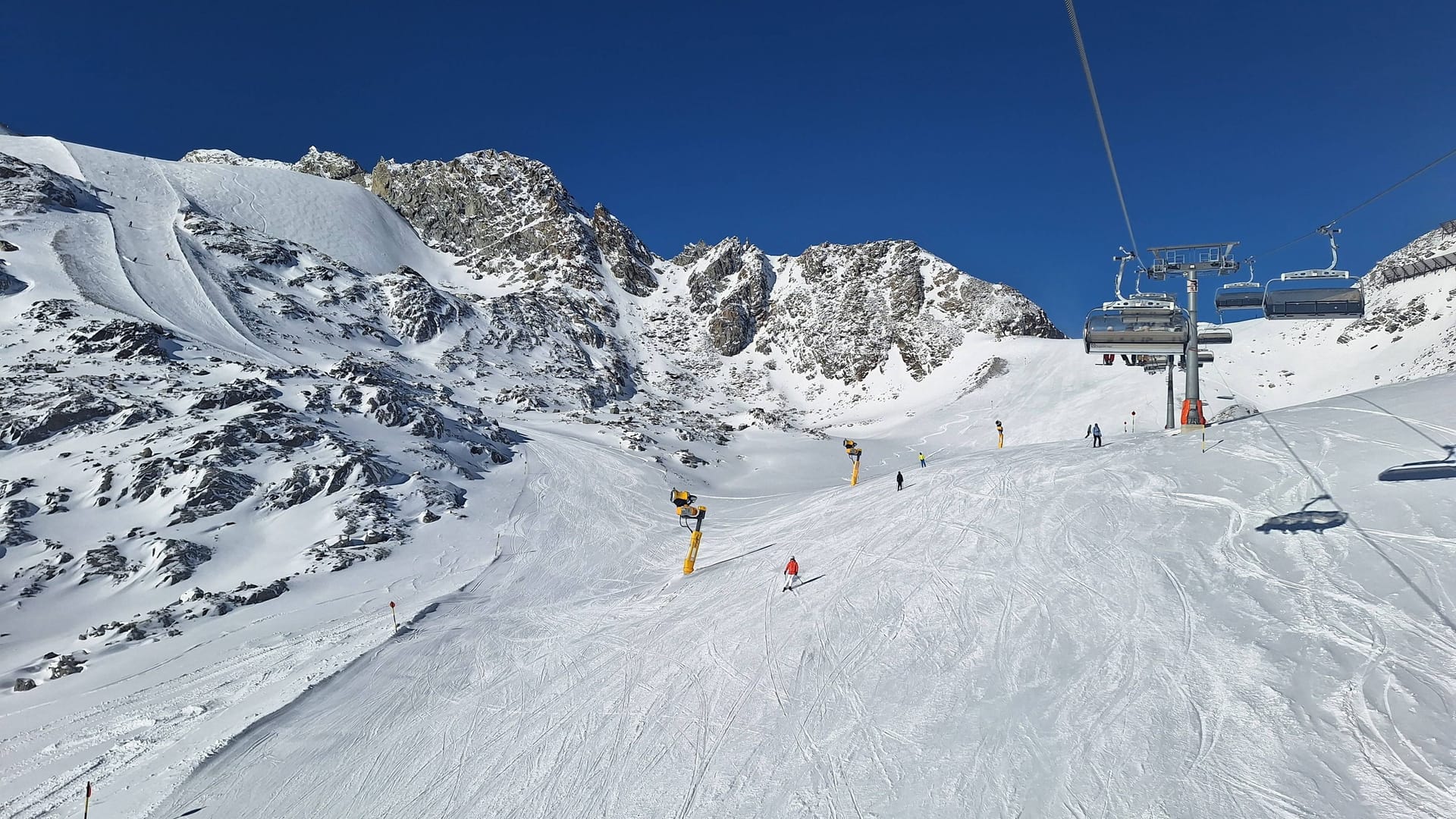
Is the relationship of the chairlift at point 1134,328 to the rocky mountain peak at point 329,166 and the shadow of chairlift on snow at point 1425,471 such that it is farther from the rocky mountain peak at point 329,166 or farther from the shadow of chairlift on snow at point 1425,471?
the rocky mountain peak at point 329,166

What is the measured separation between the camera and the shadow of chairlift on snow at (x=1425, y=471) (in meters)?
17.1

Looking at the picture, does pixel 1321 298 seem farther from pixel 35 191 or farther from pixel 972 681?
pixel 35 191

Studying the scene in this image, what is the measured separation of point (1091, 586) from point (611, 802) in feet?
37.5

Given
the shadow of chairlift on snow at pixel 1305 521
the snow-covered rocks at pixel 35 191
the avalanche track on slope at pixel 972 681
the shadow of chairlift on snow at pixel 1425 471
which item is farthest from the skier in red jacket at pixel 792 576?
the snow-covered rocks at pixel 35 191

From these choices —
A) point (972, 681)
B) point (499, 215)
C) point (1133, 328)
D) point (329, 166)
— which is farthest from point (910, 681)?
point (329, 166)

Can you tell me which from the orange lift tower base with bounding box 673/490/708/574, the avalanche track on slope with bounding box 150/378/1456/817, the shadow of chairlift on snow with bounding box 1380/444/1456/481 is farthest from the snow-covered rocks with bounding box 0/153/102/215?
the shadow of chairlift on snow with bounding box 1380/444/1456/481

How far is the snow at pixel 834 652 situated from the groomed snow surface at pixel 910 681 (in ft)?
0.23

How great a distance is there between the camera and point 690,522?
31844 mm

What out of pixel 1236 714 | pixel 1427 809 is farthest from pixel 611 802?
pixel 1427 809

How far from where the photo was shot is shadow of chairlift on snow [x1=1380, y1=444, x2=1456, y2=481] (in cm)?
1712

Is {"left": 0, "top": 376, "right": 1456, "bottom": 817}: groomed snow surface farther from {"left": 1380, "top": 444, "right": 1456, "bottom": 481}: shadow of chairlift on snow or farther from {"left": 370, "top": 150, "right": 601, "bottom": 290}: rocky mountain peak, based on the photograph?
Result: {"left": 370, "top": 150, "right": 601, "bottom": 290}: rocky mountain peak

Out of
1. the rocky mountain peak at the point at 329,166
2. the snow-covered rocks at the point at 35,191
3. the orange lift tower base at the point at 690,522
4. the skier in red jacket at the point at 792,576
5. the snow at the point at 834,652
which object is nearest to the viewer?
the snow at the point at 834,652

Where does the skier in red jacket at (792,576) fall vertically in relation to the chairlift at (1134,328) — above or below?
below

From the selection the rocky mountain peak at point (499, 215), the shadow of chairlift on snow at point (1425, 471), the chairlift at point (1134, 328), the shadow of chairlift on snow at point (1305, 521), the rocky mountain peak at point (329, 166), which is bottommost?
the shadow of chairlift on snow at point (1305, 521)
